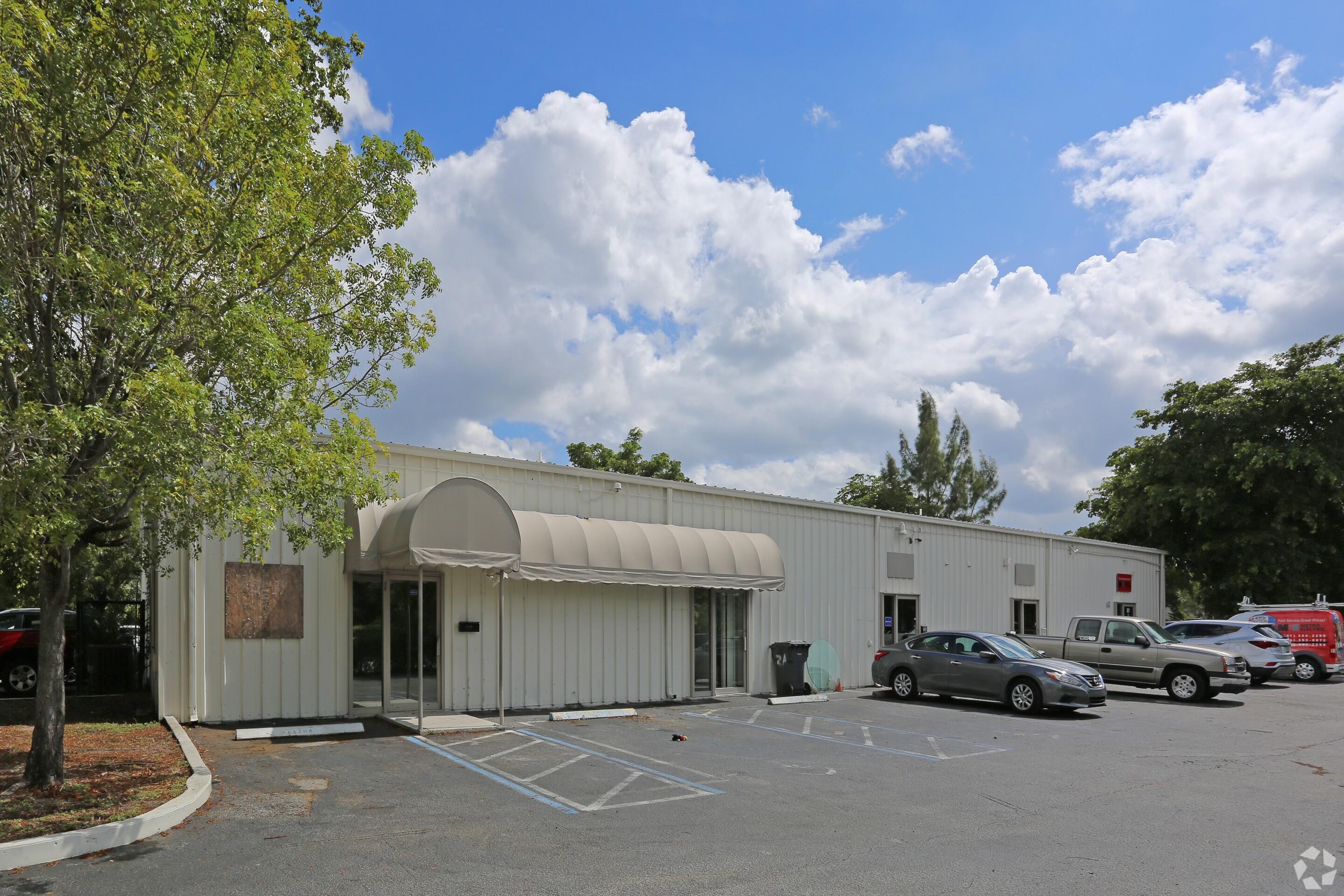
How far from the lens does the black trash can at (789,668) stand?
65.5 ft

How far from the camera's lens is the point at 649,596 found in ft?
60.3

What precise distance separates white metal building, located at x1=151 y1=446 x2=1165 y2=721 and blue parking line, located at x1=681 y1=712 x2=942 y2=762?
2342mm

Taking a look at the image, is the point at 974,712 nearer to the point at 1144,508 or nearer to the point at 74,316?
the point at 74,316

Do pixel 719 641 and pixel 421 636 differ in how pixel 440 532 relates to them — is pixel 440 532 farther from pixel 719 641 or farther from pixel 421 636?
pixel 719 641

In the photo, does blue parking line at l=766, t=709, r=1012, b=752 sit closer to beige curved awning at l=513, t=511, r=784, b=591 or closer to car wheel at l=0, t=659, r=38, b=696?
beige curved awning at l=513, t=511, r=784, b=591

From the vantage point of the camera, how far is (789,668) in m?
20.0

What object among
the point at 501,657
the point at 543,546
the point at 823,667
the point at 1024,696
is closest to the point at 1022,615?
the point at 823,667

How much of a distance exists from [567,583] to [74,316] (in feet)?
32.2

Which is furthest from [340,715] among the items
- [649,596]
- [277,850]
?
[277,850]

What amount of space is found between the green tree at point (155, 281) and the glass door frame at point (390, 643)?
16.6 feet

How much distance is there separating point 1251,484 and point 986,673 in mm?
22974

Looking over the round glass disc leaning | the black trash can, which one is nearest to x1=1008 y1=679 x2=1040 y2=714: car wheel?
the black trash can

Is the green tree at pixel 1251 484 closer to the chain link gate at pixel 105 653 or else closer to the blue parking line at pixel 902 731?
the blue parking line at pixel 902 731

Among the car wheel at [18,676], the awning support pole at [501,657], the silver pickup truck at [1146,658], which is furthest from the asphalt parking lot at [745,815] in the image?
the car wheel at [18,676]
